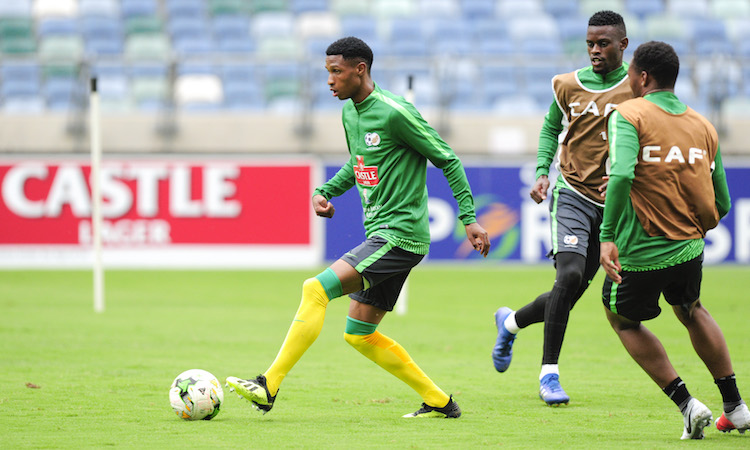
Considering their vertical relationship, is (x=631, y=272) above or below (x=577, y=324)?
above

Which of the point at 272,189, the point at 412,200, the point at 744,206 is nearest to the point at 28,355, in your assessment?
the point at 412,200

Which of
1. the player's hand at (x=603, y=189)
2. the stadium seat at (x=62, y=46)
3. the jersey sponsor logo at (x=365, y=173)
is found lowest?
the stadium seat at (x=62, y=46)

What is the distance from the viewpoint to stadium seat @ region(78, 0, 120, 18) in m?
22.5

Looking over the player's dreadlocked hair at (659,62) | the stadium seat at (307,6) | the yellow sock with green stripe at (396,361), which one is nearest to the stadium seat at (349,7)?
the stadium seat at (307,6)

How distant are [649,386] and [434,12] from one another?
1736 centimetres

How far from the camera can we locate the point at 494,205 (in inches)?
726

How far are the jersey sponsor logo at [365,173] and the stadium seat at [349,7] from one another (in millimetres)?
18157

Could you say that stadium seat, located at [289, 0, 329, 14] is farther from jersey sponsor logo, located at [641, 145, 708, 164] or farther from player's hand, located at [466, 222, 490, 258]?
jersey sponsor logo, located at [641, 145, 708, 164]

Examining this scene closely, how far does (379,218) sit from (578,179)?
4.96ft

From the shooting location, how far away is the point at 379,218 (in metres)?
5.66

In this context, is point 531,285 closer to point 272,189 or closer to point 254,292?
point 254,292

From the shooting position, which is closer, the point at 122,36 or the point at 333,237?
the point at 333,237

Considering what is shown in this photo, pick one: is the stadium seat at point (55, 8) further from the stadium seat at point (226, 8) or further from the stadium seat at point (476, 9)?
the stadium seat at point (476, 9)

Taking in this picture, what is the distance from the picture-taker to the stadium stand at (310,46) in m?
19.4
